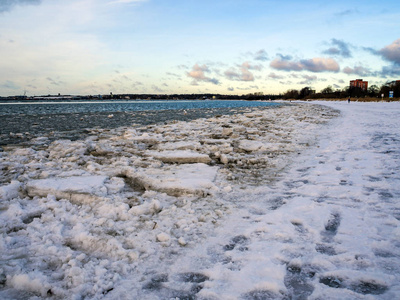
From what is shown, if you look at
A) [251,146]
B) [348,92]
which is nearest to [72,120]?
[251,146]

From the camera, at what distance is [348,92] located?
265 ft

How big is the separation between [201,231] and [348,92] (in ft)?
307

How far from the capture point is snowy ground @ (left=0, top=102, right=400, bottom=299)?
1440mm

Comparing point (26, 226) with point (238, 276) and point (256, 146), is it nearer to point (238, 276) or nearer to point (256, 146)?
point (238, 276)

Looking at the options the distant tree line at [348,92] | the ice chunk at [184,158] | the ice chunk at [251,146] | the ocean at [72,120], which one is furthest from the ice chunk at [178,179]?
the distant tree line at [348,92]

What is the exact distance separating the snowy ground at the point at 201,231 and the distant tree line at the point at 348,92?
5843cm

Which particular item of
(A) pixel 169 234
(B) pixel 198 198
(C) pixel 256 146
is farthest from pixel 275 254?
(C) pixel 256 146

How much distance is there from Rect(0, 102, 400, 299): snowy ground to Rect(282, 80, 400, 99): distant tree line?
5843 cm

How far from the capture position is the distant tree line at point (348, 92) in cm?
5219

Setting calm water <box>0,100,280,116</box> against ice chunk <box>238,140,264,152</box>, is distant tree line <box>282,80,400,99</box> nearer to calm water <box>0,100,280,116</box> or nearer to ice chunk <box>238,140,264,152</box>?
calm water <box>0,100,280,116</box>

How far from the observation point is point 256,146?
5293 mm

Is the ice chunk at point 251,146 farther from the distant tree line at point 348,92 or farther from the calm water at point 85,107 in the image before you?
the distant tree line at point 348,92

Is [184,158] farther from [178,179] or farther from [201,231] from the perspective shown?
[201,231]

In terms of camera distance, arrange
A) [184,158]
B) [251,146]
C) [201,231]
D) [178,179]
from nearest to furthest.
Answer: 1. [201,231]
2. [178,179]
3. [184,158]
4. [251,146]
